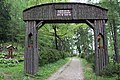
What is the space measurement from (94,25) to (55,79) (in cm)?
455

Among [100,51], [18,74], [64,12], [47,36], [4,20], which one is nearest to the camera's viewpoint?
[18,74]

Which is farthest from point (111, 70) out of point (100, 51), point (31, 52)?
point (31, 52)

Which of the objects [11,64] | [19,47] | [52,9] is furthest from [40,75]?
[19,47]

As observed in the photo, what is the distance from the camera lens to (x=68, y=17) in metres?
14.1

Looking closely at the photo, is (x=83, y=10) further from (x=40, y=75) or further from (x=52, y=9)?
(x=40, y=75)

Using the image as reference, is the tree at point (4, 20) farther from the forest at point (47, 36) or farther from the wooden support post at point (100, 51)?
the wooden support post at point (100, 51)

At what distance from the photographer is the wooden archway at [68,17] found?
46.0 ft

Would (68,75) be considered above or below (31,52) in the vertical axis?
below

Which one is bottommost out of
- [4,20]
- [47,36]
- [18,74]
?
[18,74]

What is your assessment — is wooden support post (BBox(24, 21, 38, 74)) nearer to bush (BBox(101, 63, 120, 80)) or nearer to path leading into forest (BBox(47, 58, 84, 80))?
path leading into forest (BBox(47, 58, 84, 80))

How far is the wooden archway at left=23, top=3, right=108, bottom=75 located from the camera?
1403 centimetres

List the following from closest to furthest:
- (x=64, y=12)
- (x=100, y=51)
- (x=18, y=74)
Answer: (x=18, y=74) → (x=100, y=51) → (x=64, y=12)

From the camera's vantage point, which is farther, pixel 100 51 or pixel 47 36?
pixel 47 36

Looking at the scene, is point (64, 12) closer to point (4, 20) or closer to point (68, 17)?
point (68, 17)
